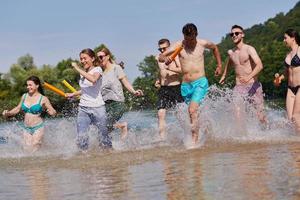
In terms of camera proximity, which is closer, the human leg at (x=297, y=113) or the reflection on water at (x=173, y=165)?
the reflection on water at (x=173, y=165)

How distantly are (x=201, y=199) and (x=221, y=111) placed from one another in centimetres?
609

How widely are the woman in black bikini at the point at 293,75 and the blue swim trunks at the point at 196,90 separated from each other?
1.46 metres

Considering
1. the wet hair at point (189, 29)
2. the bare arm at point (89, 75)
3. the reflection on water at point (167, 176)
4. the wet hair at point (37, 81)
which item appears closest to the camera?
the reflection on water at point (167, 176)

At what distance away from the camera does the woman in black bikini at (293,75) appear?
1013 centimetres

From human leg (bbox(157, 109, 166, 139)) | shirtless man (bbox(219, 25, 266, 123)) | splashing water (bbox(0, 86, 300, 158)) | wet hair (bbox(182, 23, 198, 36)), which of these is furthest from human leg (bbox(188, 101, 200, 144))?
human leg (bbox(157, 109, 166, 139))

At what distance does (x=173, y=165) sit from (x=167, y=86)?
14.8 ft

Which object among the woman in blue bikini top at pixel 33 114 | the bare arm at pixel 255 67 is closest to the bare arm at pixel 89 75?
the woman in blue bikini top at pixel 33 114

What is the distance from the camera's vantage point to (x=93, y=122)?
9727 mm

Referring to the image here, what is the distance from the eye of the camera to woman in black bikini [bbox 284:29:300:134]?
10.1 m

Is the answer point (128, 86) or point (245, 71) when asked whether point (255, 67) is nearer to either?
point (245, 71)

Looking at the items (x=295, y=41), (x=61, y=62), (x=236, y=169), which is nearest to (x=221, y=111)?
(x=295, y=41)

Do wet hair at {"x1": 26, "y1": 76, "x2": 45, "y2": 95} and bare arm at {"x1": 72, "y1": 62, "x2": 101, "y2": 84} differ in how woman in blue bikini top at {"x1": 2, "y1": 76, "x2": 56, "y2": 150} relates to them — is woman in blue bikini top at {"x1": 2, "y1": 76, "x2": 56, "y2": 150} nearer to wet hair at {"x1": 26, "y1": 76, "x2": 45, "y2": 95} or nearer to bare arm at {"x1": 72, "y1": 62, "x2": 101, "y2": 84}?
wet hair at {"x1": 26, "y1": 76, "x2": 45, "y2": 95}

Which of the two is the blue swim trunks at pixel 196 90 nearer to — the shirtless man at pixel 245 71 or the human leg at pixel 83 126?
the shirtless man at pixel 245 71

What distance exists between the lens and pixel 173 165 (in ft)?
23.0
